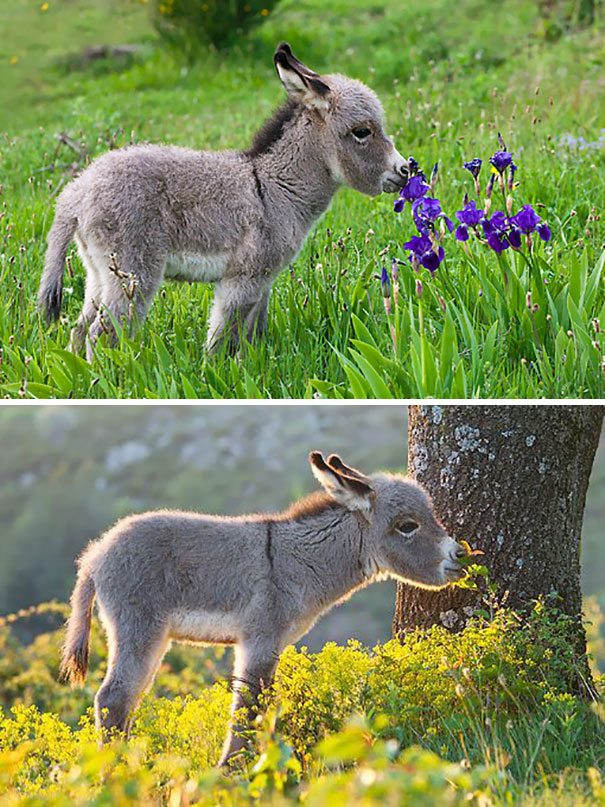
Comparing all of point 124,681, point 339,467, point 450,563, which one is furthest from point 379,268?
point 124,681

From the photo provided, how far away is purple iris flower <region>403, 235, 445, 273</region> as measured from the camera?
531 centimetres

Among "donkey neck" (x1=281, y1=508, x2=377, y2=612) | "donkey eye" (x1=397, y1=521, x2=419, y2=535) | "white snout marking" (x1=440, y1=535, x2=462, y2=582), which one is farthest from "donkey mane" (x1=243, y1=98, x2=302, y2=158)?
"white snout marking" (x1=440, y1=535, x2=462, y2=582)

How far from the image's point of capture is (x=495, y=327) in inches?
A: 221

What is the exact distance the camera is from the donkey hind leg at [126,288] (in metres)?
5.61

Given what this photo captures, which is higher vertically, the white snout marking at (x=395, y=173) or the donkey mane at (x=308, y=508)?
the white snout marking at (x=395, y=173)

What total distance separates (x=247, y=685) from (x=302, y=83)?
10.6 feet

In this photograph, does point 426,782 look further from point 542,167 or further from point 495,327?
point 542,167

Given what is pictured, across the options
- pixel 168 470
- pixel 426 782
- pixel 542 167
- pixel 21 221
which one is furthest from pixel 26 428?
pixel 426 782

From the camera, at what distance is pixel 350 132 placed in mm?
6281

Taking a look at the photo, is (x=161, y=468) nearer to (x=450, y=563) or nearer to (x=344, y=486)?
(x=344, y=486)

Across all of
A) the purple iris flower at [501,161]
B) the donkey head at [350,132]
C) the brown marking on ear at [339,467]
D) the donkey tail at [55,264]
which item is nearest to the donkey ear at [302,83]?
the donkey head at [350,132]

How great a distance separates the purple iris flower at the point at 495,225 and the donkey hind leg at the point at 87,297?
200 centimetres

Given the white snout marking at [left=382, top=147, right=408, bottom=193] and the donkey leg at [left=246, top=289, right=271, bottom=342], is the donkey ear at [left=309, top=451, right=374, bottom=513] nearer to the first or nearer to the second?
the donkey leg at [left=246, top=289, right=271, bottom=342]

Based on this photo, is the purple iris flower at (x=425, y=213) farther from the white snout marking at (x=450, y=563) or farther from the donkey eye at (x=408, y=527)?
the white snout marking at (x=450, y=563)
